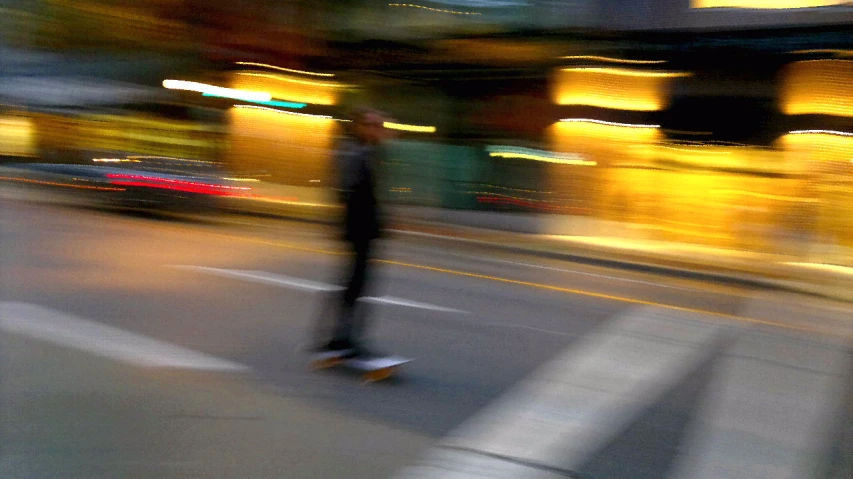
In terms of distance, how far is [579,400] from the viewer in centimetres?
607

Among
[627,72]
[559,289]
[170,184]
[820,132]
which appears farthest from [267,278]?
[627,72]

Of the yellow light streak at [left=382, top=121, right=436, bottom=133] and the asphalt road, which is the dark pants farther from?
the yellow light streak at [left=382, top=121, right=436, bottom=133]

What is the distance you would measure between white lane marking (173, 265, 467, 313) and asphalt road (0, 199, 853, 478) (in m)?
0.05

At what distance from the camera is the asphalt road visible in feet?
15.9

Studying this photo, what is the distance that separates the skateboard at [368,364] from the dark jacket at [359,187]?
82cm

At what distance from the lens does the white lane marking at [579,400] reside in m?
4.92

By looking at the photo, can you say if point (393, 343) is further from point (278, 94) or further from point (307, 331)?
point (278, 94)

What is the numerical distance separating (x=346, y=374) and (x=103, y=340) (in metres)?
1.87

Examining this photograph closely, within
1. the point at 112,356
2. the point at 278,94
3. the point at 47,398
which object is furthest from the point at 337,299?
the point at 278,94

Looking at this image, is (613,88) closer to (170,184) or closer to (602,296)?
(170,184)

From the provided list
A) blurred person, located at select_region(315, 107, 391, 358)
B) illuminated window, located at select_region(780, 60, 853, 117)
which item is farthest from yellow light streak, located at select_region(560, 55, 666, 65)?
blurred person, located at select_region(315, 107, 391, 358)

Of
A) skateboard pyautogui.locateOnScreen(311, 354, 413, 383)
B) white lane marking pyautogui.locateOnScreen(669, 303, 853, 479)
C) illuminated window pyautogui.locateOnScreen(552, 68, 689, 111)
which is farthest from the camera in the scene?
illuminated window pyautogui.locateOnScreen(552, 68, 689, 111)

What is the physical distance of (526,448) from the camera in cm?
500

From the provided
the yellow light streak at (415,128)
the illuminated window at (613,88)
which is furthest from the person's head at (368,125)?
the yellow light streak at (415,128)
